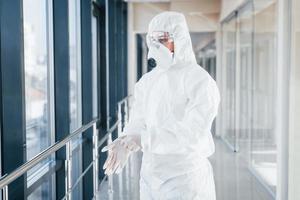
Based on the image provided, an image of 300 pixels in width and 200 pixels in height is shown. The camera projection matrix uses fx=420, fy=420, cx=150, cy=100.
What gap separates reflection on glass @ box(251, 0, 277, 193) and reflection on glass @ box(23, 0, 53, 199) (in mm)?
→ 2132

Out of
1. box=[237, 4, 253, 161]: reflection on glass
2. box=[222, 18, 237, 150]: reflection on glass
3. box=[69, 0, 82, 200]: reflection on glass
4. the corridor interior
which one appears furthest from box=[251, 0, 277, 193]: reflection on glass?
box=[69, 0, 82, 200]: reflection on glass

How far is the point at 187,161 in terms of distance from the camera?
1910 mm

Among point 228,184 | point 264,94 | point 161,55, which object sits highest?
point 161,55

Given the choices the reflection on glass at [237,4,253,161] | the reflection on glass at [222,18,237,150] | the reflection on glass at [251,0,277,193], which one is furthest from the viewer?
the reflection on glass at [222,18,237,150]

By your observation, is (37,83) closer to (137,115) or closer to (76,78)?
(137,115)

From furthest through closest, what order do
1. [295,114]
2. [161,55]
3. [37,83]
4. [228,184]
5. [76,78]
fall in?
[228,184]
[76,78]
[295,114]
[37,83]
[161,55]

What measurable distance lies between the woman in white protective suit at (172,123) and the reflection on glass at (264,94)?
216cm

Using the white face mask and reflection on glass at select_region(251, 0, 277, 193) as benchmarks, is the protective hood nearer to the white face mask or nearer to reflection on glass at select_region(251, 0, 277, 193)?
the white face mask

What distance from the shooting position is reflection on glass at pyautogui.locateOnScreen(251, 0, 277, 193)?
13.2 feet

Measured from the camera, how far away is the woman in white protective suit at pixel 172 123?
1760 millimetres

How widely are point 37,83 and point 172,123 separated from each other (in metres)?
1.23

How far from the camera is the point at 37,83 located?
2.69 m

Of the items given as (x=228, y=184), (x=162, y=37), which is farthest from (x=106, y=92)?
(x=162, y=37)

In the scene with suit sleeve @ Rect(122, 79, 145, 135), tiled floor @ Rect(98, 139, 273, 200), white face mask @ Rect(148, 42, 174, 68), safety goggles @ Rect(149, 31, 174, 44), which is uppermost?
safety goggles @ Rect(149, 31, 174, 44)
